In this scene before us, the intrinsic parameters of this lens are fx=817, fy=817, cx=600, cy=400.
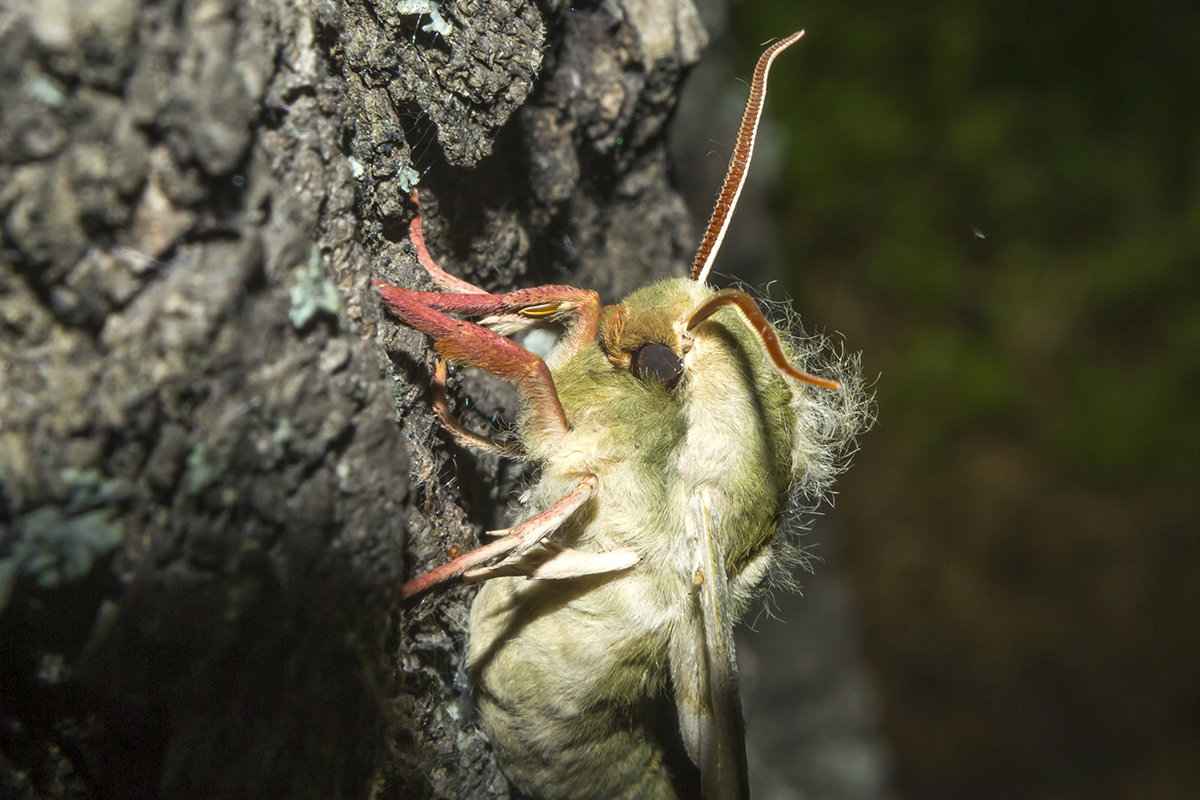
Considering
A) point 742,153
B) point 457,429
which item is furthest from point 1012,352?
point 457,429

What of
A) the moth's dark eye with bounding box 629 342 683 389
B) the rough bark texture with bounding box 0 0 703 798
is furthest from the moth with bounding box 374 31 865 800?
the rough bark texture with bounding box 0 0 703 798

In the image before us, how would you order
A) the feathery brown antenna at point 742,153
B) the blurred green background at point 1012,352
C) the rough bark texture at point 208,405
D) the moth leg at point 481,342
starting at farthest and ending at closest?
1. the blurred green background at point 1012,352
2. the feathery brown antenna at point 742,153
3. the moth leg at point 481,342
4. the rough bark texture at point 208,405

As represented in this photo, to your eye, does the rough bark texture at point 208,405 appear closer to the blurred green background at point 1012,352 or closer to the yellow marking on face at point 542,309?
the yellow marking on face at point 542,309

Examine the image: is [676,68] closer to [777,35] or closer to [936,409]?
[777,35]

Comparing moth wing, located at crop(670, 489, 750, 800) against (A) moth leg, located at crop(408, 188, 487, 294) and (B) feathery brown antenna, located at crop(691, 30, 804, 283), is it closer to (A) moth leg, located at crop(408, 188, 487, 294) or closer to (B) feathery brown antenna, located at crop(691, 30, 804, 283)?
(B) feathery brown antenna, located at crop(691, 30, 804, 283)

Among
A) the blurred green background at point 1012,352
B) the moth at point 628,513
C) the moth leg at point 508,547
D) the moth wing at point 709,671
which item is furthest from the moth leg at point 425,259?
the blurred green background at point 1012,352

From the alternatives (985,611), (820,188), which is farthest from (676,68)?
(985,611)
